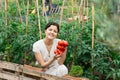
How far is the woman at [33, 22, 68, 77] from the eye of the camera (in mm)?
3982

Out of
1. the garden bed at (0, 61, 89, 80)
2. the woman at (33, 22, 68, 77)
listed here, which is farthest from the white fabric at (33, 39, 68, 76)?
the garden bed at (0, 61, 89, 80)

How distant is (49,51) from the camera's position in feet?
13.5

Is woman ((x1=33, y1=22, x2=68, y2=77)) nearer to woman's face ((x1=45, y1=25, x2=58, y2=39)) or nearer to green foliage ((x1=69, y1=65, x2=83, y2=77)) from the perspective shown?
woman's face ((x1=45, y1=25, x2=58, y2=39))

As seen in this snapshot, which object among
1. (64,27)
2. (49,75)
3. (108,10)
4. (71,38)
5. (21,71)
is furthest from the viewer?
(64,27)

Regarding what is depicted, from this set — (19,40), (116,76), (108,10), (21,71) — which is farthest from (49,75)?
(108,10)

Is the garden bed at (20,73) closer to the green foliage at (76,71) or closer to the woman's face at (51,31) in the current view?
the green foliage at (76,71)

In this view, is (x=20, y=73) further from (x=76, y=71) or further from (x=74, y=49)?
(x=74, y=49)

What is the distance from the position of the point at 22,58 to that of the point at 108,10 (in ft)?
11.3

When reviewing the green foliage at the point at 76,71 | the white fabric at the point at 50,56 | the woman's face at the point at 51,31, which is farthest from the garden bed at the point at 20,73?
the woman's face at the point at 51,31

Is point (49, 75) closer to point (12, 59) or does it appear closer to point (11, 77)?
point (11, 77)

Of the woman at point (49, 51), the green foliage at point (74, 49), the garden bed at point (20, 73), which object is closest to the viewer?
the garden bed at point (20, 73)

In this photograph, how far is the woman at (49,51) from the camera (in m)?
3.98

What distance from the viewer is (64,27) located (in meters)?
4.98

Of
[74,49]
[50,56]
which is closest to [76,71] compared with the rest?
[74,49]
